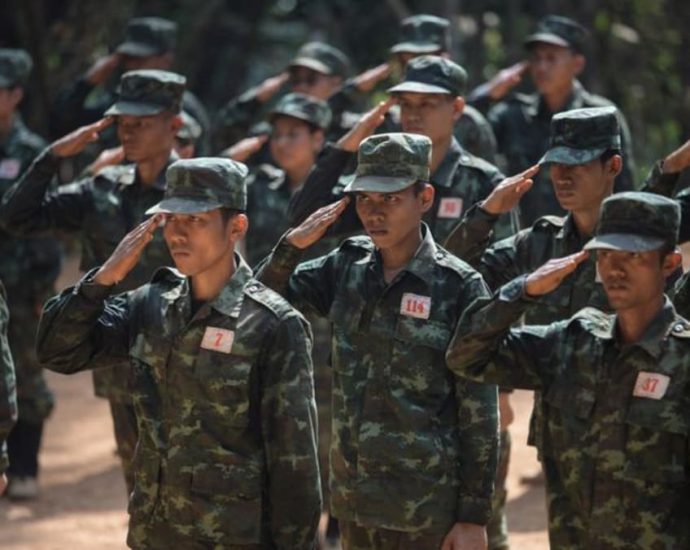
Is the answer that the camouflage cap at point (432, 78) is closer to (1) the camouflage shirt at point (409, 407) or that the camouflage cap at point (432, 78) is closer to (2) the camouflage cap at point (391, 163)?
(2) the camouflage cap at point (391, 163)

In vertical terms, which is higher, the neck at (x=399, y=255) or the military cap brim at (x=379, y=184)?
the military cap brim at (x=379, y=184)

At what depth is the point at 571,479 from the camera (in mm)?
6684

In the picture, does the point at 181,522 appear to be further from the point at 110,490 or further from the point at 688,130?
the point at 688,130

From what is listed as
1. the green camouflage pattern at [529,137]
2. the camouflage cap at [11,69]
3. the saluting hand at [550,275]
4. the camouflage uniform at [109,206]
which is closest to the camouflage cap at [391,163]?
the saluting hand at [550,275]

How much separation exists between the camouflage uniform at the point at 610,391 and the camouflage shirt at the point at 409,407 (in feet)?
1.26

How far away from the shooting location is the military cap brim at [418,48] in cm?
1144

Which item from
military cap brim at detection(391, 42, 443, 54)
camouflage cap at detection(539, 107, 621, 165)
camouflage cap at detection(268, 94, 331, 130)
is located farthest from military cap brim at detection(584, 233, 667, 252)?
military cap brim at detection(391, 42, 443, 54)

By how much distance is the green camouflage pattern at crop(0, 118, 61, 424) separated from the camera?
37.6ft

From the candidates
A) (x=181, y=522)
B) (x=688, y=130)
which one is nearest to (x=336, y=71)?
(x=688, y=130)

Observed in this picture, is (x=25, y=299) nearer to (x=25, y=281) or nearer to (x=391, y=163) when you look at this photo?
(x=25, y=281)

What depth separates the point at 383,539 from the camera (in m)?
7.19

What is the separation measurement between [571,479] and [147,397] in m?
1.45

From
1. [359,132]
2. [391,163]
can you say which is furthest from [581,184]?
[359,132]

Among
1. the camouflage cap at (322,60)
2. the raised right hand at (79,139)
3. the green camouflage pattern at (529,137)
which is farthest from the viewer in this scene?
the camouflage cap at (322,60)
